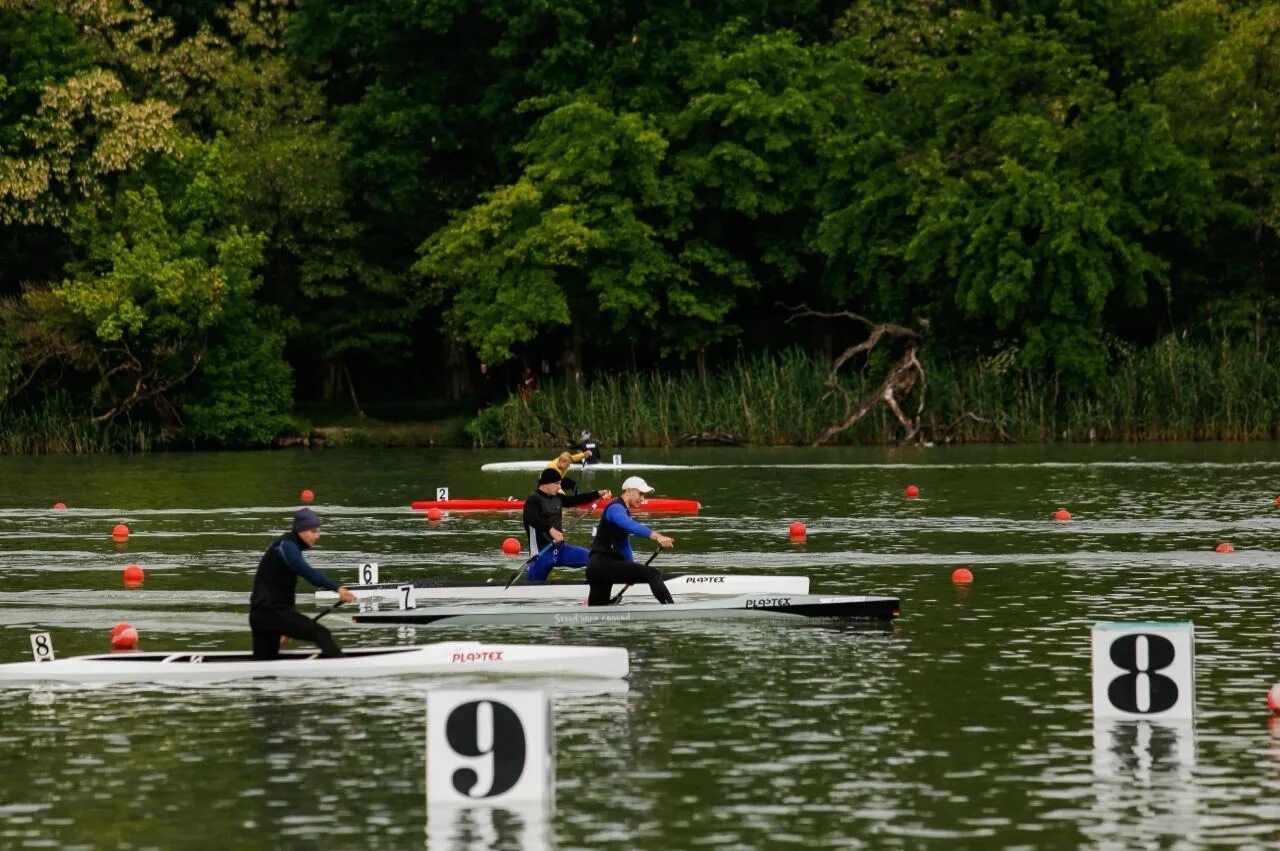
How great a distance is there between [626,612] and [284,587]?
6106 millimetres

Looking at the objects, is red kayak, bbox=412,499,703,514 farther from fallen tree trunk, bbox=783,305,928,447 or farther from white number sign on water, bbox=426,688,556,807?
white number sign on water, bbox=426,688,556,807

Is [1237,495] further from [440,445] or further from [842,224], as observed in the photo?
[440,445]

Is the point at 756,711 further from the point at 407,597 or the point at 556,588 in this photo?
the point at 407,597

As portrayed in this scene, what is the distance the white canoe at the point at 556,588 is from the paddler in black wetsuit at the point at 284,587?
588 centimetres

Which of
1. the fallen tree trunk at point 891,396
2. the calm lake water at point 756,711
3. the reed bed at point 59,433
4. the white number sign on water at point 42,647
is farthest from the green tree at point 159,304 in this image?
the white number sign on water at point 42,647

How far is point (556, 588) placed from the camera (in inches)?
1108

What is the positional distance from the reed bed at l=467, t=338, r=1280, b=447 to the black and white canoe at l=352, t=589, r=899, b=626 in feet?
137

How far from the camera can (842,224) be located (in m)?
73.6

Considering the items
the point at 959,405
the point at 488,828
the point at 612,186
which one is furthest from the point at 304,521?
the point at 612,186

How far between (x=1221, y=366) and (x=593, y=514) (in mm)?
27256

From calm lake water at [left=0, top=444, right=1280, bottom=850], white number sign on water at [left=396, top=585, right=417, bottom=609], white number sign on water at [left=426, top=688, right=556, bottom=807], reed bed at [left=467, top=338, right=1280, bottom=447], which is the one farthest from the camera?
reed bed at [left=467, top=338, right=1280, bottom=447]

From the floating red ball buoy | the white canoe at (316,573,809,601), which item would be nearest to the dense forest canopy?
the white canoe at (316,573,809,601)

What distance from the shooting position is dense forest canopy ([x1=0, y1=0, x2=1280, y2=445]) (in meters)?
71.0

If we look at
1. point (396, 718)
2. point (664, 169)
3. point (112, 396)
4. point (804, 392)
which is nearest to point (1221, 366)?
point (804, 392)
